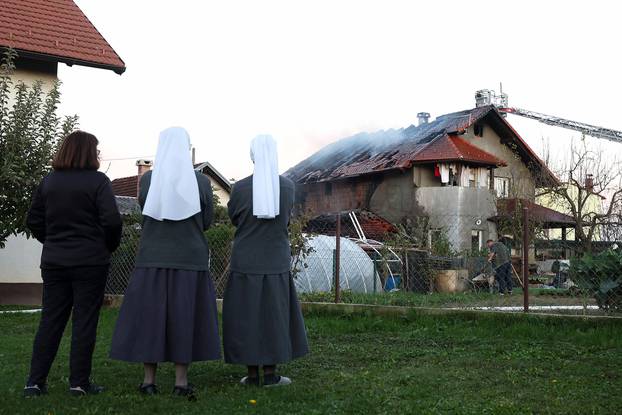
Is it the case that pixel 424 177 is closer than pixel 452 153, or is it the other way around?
pixel 452 153

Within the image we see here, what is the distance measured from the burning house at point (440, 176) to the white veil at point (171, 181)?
26195 millimetres

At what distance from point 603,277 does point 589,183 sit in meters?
21.2

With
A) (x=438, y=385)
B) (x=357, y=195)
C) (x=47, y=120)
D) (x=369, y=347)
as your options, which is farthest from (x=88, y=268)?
(x=357, y=195)

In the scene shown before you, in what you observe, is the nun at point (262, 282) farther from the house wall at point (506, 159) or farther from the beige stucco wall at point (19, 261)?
the house wall at point (506, 159)

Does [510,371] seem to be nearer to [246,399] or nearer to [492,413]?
[492,413]

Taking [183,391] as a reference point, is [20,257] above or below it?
above

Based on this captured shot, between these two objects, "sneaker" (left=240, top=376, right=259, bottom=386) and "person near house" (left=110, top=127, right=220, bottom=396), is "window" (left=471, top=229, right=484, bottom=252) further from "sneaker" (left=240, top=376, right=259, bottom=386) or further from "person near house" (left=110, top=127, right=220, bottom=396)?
"person near house" (left=110, top=127, right=220, bottom=396)

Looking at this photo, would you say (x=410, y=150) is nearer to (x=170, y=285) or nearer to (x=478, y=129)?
(x=478, y=129)

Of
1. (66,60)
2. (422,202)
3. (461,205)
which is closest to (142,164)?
(66,60)

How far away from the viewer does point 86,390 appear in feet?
17.7

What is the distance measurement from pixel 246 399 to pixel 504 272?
15.3 metres

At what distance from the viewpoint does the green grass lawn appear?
194 inches

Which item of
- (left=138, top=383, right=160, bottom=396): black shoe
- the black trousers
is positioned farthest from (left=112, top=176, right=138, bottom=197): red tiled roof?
(left=138, top=383, right=160, bottom=396): black shoe

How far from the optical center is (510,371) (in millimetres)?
6195
